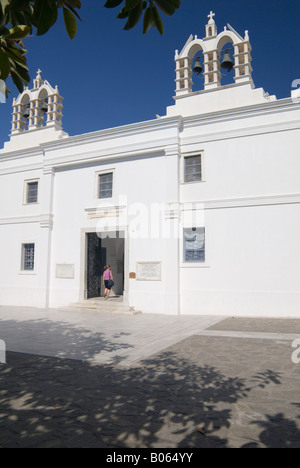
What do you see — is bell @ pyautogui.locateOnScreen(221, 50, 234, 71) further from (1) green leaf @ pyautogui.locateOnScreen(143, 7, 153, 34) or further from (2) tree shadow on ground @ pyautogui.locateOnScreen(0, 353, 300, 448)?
(1) green leaf @ pyautogui.locateOnScreen(143, 7, 153, 34)

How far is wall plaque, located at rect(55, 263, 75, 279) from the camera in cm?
1548

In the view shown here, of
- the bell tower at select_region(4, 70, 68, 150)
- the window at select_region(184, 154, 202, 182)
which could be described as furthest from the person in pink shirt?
the bell tower at select_region(4, 70, 68, 150)

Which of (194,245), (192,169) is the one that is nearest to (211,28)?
(192,169)

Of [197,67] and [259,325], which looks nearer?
[259,325]

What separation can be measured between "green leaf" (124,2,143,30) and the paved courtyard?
356 cm

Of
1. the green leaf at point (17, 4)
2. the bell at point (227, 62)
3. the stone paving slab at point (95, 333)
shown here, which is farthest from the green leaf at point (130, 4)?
the bell at point (227, 62)

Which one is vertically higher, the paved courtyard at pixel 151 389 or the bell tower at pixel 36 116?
the bell tower at pixel 36 116

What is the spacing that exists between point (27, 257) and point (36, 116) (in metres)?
7.33

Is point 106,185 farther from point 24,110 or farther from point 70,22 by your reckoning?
point 70,22

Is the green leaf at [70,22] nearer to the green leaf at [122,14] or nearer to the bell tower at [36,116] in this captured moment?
the green leaf at [122,14]

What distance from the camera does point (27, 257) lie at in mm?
16953

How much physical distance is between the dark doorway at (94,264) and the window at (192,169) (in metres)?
4.92

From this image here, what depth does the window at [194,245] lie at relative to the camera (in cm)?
1323

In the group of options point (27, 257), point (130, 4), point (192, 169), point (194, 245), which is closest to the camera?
point (130, 4)
